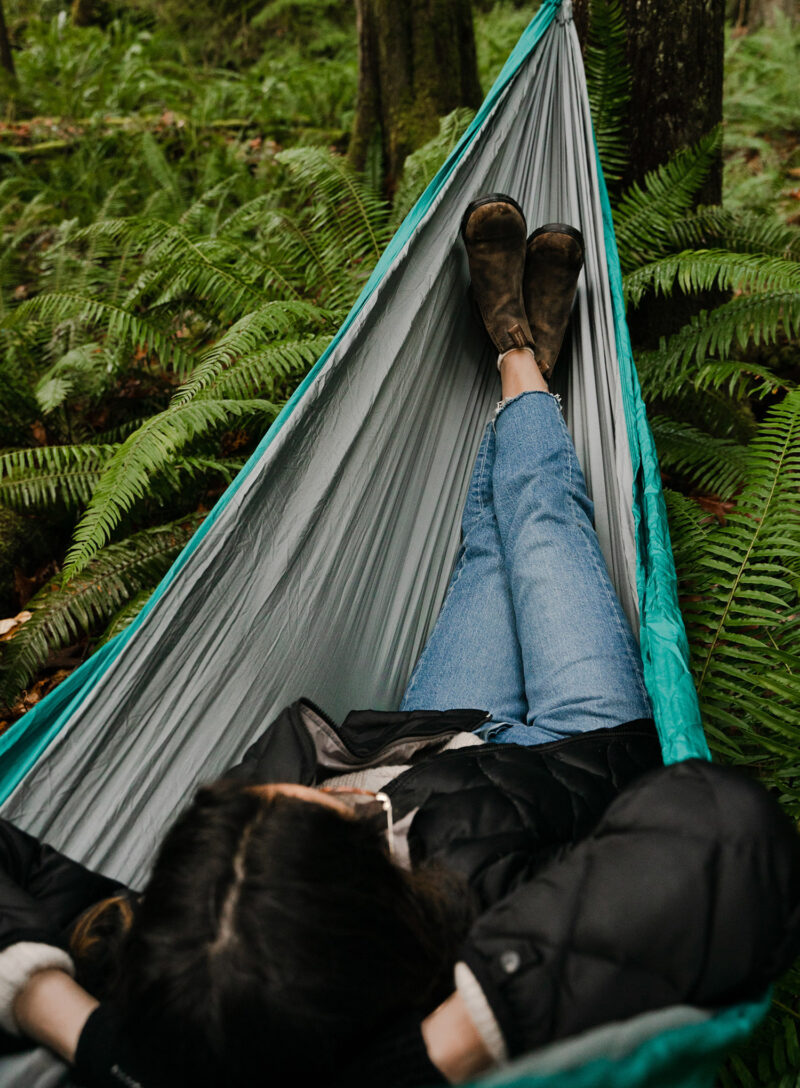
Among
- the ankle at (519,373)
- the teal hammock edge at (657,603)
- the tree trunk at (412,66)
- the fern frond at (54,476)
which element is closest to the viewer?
the teal hammock edge at (657,603)

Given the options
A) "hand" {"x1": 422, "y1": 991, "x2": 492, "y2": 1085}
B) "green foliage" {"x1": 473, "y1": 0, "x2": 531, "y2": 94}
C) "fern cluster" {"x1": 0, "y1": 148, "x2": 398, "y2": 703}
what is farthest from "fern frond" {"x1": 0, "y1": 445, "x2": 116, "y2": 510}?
"green foliage" {"x1": 473, "y1": 0, "x2": 531, "y2": 94}

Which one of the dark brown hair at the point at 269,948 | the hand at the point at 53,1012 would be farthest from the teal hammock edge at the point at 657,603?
the hand at the point at 53,1012

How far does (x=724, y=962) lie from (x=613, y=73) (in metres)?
1.84

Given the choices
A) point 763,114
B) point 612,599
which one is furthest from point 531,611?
point 763,114

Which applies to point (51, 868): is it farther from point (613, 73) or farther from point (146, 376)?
point (613, 73)

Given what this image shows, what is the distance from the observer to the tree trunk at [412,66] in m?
2.54

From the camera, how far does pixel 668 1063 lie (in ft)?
1.57

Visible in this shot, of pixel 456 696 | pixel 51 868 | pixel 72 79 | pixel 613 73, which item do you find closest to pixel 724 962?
pixel 456 696

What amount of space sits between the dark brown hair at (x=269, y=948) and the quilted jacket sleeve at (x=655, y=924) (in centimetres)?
8

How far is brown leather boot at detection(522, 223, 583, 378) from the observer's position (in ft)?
4.67

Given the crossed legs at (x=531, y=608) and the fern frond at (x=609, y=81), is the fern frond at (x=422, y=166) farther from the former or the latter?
the crossed legs at (x=531, y=608)

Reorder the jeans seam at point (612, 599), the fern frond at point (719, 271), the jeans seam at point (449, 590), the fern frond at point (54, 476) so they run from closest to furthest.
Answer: the jeans seam at point (612, 599) < the jeans seam at point (449, 590) < the fern frond at point (719, 271) < the fern frond at point (54, 476)

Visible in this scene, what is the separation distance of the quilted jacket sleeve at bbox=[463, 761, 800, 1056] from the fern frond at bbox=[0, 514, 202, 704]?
1.22m

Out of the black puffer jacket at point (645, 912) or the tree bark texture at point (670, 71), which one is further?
the tree bark texture at point (670, 71)
